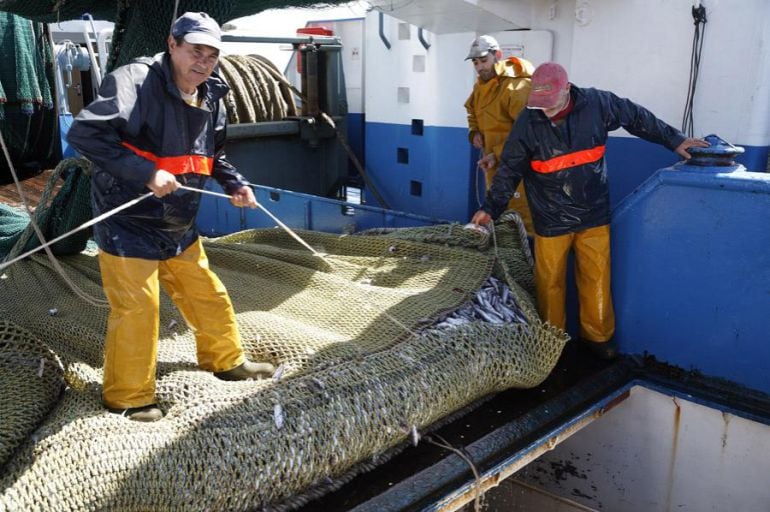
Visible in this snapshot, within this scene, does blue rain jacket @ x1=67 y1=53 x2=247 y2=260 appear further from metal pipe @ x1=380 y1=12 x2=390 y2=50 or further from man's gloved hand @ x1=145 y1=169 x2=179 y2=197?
metal pipe @ x1=380 y1=12 x2=390 y2=50

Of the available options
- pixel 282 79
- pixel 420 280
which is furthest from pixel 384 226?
pixel 282 79

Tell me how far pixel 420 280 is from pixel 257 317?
106cm

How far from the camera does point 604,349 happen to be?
4.10 m

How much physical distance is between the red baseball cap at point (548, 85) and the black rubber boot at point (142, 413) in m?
2.38

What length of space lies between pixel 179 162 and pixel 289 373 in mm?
1023

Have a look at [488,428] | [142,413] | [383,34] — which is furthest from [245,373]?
[383,34]

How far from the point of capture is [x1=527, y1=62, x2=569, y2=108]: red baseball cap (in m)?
3.58

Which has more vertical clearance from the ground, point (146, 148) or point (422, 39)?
point (422, 39)

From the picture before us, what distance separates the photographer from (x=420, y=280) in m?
4.26

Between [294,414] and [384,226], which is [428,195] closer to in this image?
[384,226]

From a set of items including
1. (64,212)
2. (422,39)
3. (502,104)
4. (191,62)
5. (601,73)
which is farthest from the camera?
(422,39)

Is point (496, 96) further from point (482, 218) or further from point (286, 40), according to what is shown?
point (286, 40)

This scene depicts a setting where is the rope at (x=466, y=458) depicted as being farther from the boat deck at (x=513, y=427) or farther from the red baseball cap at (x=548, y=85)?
the red baseball cap at (x=548, y=85)

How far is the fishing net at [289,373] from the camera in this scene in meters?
2.48
